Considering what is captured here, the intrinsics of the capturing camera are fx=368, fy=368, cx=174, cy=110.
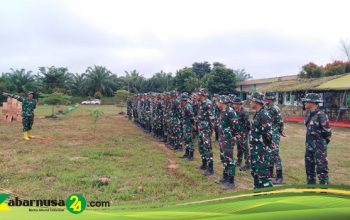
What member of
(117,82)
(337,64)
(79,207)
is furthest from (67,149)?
(117,82)

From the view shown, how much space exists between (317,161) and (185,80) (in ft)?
129

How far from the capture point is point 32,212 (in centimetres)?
380

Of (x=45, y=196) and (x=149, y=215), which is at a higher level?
(x=149, y=215)

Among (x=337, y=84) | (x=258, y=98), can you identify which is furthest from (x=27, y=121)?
(x=337, y=84)

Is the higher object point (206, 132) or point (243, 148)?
point (206, 132)

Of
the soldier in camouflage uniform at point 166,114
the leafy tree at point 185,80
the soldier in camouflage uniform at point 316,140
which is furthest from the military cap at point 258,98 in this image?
the leafy tree at point 185,80

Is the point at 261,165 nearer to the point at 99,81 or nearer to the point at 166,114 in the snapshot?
the point at 166,114

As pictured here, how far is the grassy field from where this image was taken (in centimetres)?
644

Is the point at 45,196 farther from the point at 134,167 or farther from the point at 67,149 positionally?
the point at 67,149

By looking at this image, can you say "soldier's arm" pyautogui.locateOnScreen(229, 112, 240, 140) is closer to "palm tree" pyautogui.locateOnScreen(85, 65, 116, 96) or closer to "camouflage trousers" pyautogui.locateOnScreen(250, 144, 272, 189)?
"camouflage trousers" pyautogui.locateOnScreen(250, 144, 272, 189)

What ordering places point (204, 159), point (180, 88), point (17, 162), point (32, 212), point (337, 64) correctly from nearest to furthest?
point (32, 212) → point (204, 159) → point (17, 162) → point (337, 64) → point (180, 88)

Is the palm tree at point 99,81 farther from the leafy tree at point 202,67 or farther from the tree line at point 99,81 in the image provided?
the leafy tree at point 202,67

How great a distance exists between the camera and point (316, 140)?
6.20 meters

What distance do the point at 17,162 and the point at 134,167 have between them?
295 centimetres
